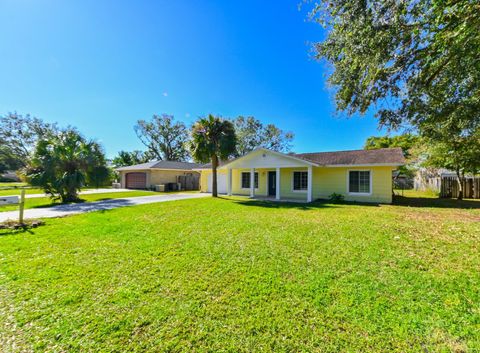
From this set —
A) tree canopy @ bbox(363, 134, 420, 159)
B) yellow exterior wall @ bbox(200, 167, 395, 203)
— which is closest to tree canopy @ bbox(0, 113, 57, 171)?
yellow exterior wall @ bbox(200, 167, 395, 203)

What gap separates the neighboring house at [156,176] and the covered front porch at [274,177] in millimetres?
7294

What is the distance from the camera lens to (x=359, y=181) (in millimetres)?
13750

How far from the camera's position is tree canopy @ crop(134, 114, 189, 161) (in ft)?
136

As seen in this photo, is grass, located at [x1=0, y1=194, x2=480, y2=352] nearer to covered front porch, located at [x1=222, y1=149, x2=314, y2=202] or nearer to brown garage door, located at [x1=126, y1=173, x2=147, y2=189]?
covered front porch, located at [x1=222, y1=149, x2=314, y2=202]

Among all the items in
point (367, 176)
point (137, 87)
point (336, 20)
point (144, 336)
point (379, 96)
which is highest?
point (137, 87)

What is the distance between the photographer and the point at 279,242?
17.9 feet

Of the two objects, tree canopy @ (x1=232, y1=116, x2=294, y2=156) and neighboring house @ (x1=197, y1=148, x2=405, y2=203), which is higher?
tree canopy @ (x1=232, y1=116, x2=294, y2=156)

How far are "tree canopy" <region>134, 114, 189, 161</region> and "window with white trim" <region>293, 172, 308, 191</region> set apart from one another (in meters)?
30.4

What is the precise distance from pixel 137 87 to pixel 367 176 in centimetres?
1746

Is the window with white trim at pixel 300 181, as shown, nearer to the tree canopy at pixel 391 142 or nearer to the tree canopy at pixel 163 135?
the tree canopy at pixel 391 142

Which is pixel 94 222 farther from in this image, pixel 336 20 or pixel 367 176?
pixel 367 176

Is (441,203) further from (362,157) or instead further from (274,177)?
(274,177)

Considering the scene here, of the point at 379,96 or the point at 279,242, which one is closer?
A: the point at 279,242

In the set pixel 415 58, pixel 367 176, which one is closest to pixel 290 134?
pixel 367 176
